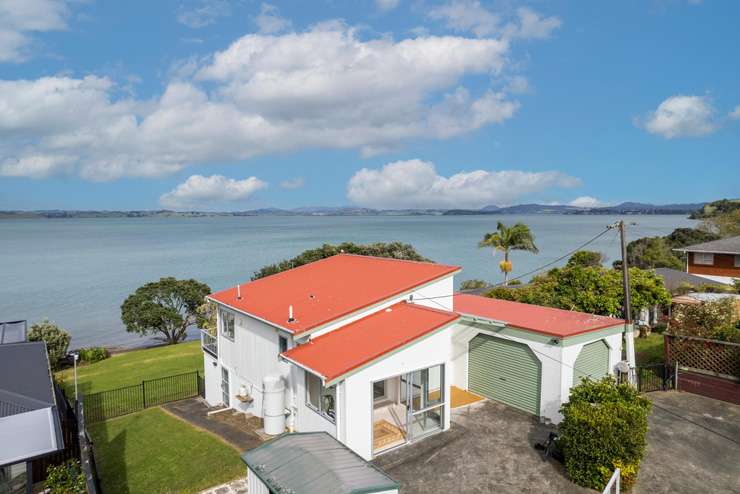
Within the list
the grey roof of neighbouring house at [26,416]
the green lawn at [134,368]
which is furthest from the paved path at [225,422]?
the green lawn at [134,368]

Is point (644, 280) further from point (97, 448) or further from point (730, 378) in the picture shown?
point (97, 448)

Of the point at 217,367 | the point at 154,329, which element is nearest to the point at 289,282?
the point at 217,367

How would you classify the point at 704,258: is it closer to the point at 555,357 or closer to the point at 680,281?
the point at 680,281

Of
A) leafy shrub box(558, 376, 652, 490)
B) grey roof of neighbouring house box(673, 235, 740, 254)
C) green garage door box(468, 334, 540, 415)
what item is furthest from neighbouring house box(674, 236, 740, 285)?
leafy shrub box(558, 376, 652, 490)

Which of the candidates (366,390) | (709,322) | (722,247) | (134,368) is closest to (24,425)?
(366,390)

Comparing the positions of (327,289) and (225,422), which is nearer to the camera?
(225,422)

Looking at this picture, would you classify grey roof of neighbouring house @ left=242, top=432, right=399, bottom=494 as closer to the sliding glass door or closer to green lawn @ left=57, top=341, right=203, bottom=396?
the sliding glass door

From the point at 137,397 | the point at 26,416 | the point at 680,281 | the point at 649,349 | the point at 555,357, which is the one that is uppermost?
the point at 26,416

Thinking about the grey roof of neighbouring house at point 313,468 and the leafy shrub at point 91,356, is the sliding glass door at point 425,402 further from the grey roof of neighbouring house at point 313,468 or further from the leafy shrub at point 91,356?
the leafy shrub at point 91,356
